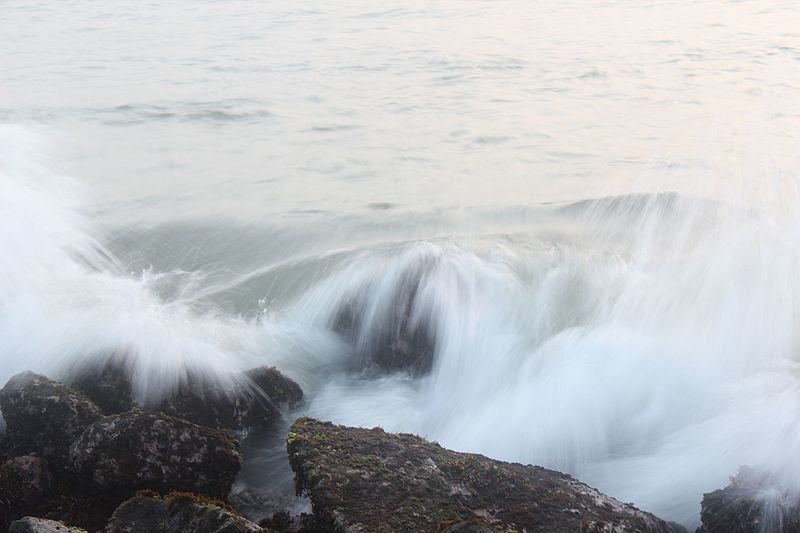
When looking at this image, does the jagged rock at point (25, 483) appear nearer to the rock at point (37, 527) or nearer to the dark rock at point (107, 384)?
the dark rock at point (107, 384)

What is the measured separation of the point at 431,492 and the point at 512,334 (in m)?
3.04

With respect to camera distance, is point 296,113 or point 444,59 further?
point 444,59

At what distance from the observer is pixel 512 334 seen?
741 cm

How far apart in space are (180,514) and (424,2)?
20.1m

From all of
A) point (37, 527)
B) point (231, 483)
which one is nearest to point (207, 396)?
point (231, 483)

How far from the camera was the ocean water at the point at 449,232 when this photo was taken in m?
6.26

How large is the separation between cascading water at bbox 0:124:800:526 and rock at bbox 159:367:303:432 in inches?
5.9

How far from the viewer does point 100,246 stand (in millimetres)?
9359

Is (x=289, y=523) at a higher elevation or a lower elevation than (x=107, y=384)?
lower

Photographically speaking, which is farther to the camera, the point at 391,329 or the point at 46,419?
the point at 391,329

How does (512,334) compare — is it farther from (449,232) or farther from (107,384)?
(107,384)

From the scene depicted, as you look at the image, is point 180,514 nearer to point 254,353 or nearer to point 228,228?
point 254,353

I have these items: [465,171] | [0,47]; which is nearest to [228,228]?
[465,171]

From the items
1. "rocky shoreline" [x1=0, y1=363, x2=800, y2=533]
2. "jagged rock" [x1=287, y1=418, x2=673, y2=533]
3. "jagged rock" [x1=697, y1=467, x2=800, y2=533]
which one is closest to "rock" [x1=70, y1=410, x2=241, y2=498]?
"rocky shoreline" [x1=0, y1=363, x2=800, y2=533]
